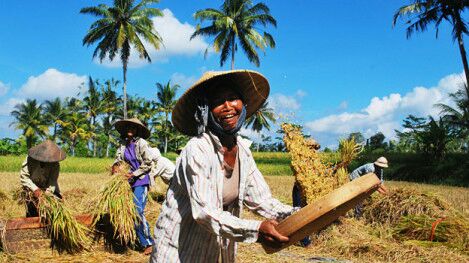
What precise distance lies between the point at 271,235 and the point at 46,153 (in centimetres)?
379

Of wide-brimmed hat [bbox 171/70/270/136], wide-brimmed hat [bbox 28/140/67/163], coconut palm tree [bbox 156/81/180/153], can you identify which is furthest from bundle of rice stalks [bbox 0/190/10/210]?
coconut palm tree [bbox 156/81/180/153]

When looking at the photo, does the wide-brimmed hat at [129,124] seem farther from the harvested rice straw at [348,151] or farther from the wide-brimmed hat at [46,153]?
the harvested rice straw at [348,151]

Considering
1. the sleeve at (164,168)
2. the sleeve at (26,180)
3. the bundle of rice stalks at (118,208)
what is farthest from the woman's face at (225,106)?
the sleeve at (164,168)

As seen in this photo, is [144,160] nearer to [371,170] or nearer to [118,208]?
[118,208]

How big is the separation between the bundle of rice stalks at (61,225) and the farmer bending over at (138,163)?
589mm

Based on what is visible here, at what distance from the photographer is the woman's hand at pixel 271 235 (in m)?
1.51

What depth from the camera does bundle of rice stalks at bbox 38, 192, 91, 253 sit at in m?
4.66

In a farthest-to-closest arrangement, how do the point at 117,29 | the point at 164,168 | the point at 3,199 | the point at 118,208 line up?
the point at 117,29, the point at 3,199, the point at 164,168, the point at 118,208

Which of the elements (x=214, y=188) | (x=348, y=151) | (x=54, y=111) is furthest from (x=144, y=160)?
(x=54, y=111)

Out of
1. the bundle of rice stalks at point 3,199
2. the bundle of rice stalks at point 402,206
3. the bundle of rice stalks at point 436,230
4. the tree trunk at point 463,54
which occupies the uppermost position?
the tree trunk at point 463,54

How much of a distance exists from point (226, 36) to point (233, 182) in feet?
98.6

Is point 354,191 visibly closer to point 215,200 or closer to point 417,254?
point 215,200

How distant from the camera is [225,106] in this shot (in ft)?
5.88

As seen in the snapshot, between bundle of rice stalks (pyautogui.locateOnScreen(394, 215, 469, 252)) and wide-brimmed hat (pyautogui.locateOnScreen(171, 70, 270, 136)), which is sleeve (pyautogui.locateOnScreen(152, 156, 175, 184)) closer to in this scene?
bundle of rice stalks (pyautogui.locateOnScreen(394, 215, 469, 252))
